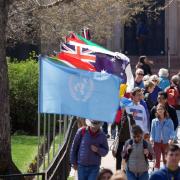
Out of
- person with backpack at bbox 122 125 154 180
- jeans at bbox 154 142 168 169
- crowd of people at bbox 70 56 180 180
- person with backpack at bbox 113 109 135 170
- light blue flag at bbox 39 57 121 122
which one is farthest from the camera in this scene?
jeans at bbox 154 142 168 169

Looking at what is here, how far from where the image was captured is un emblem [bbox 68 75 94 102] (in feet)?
34.7

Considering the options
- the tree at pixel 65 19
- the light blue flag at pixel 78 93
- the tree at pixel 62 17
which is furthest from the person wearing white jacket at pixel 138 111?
the tree at pixel 65 19

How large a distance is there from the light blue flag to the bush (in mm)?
11886

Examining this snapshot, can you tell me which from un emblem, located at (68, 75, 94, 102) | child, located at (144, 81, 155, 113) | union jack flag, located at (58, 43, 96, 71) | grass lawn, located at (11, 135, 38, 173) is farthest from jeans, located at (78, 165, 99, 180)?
child, located at (144, 81, 155, 113)

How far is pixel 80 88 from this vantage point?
10.7 metres

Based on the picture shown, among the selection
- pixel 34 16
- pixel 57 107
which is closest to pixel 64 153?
pixel 57 107

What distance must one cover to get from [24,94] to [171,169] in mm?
15314

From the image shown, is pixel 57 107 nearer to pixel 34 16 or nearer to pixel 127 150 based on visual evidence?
pixel 127 150

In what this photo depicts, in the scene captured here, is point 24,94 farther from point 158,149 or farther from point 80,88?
point 80,88

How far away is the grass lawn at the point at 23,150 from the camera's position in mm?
16470

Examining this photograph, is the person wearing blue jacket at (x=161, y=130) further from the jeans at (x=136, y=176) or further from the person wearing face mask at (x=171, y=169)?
the person wearing face mask at (x=171, y=169)

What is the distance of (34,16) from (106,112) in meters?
11.1

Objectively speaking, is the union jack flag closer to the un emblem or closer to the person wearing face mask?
the un emblem

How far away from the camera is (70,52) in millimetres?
13641
